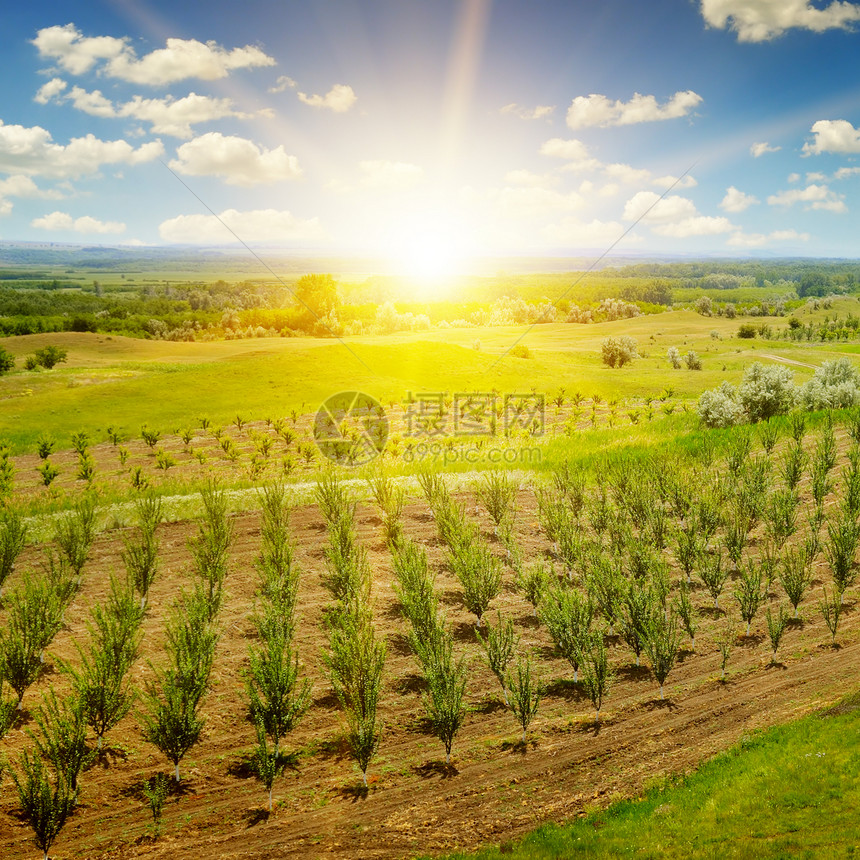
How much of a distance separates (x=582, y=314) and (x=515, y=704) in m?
116

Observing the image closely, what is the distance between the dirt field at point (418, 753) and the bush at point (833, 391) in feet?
75.7

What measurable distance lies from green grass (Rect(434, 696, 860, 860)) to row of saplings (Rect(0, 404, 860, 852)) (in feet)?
6.61

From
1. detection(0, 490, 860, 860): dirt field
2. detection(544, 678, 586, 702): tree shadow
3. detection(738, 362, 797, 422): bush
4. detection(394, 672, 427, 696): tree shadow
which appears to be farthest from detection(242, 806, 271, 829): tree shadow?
detection(738, 362, 797, 422): bush

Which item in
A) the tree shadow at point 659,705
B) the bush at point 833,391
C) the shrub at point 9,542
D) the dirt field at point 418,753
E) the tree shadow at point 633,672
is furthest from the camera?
the bush at point 833,391

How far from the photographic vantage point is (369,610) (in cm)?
1348

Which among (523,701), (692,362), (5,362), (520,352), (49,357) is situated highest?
(520,352)

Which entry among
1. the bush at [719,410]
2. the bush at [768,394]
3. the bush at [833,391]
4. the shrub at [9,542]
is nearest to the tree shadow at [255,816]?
the shrub at [9,542]

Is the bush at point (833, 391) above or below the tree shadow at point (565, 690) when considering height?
above

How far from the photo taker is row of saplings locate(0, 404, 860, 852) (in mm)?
9391

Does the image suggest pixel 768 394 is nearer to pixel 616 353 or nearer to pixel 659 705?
pixel 659 705

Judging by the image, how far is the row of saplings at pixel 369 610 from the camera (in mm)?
9391

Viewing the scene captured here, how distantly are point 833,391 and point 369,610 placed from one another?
108 ft

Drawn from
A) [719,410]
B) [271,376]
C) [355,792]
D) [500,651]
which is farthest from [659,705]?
[271,376]

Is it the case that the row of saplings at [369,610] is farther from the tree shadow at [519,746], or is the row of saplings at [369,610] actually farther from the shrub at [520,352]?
the shrub at [520,352]
